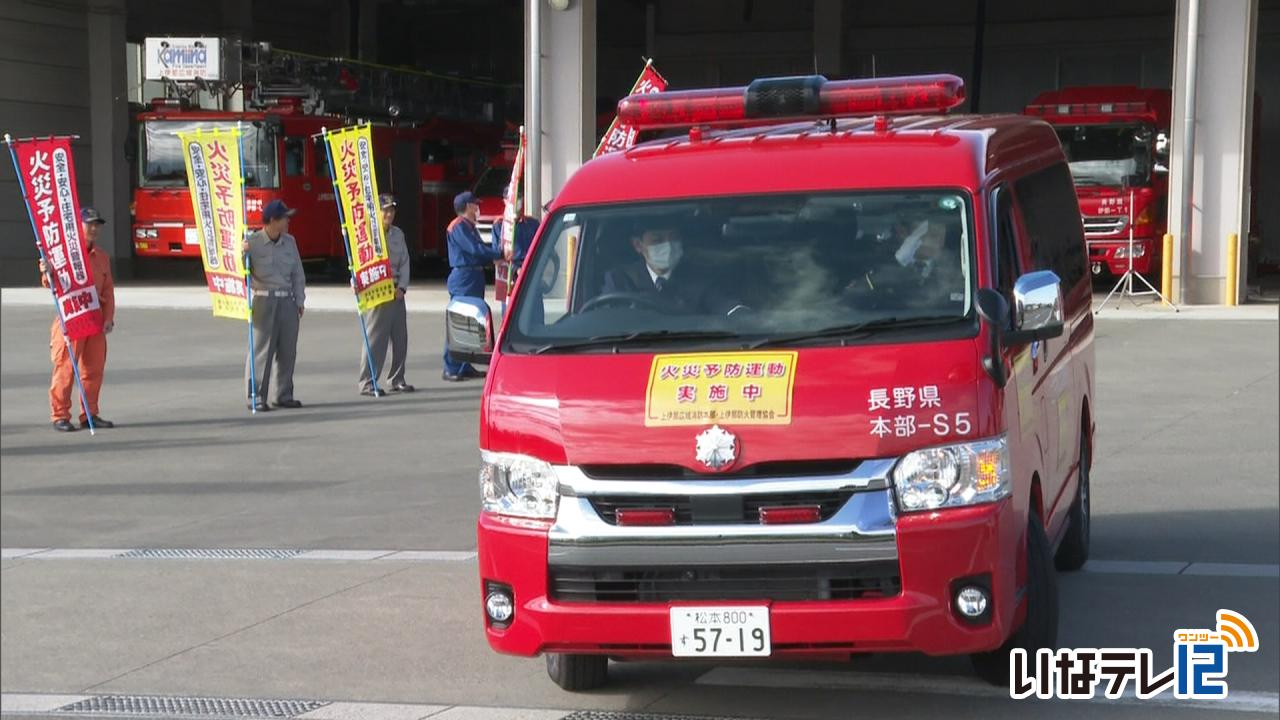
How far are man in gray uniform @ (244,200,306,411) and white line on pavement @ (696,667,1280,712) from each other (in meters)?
10.4

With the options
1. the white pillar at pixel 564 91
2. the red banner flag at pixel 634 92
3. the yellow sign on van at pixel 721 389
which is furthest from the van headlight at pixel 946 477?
the white pillar at pixel 564 91

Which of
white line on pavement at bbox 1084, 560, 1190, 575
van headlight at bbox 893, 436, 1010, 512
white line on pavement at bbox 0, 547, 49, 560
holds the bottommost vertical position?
white line on pavement at bbox 0, 547, 49, 560

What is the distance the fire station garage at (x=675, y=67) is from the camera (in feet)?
89.7

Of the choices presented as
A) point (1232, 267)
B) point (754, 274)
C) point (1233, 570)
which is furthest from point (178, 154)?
point (754, 274)

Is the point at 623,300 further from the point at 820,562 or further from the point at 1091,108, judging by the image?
the point at 1091,108

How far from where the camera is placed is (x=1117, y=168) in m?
29.9

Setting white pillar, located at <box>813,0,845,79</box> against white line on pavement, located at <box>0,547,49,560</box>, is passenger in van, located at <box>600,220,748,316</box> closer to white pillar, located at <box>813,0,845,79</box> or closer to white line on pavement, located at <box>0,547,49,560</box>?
white line on pavement, located at <box>0,547,49,560</box>

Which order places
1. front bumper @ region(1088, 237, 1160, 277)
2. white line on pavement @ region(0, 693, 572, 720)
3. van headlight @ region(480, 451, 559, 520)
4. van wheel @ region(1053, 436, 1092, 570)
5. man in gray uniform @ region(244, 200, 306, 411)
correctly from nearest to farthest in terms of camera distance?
van headlight @ region(480, 451, 559, 520)
white line on pavement @ region(0, 693, 572, 720)
van wheel @ region(1053, 436, 1092, 570)
man in gray uniform @ region(244, 200, 306, 411)
front bumper @ region(1088, 237, 1160, 277)

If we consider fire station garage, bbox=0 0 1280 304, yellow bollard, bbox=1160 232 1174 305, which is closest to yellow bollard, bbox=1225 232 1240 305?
fire station garage, bbox=0 0 1280 304

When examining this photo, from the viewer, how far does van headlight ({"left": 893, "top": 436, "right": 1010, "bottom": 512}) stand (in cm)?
626

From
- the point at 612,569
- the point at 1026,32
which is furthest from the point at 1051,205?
the point at 1026,32

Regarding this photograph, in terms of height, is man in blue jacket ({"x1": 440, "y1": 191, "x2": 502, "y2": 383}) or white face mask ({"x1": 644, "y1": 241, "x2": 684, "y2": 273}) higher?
white face mask ({"x1": 644, "y1": 241, "x2": 684, "y2": 273})

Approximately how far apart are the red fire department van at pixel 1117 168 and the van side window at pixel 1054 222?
63.9 feet

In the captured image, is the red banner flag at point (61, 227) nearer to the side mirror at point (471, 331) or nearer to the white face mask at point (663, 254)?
the side mirror at point (471, 331)
